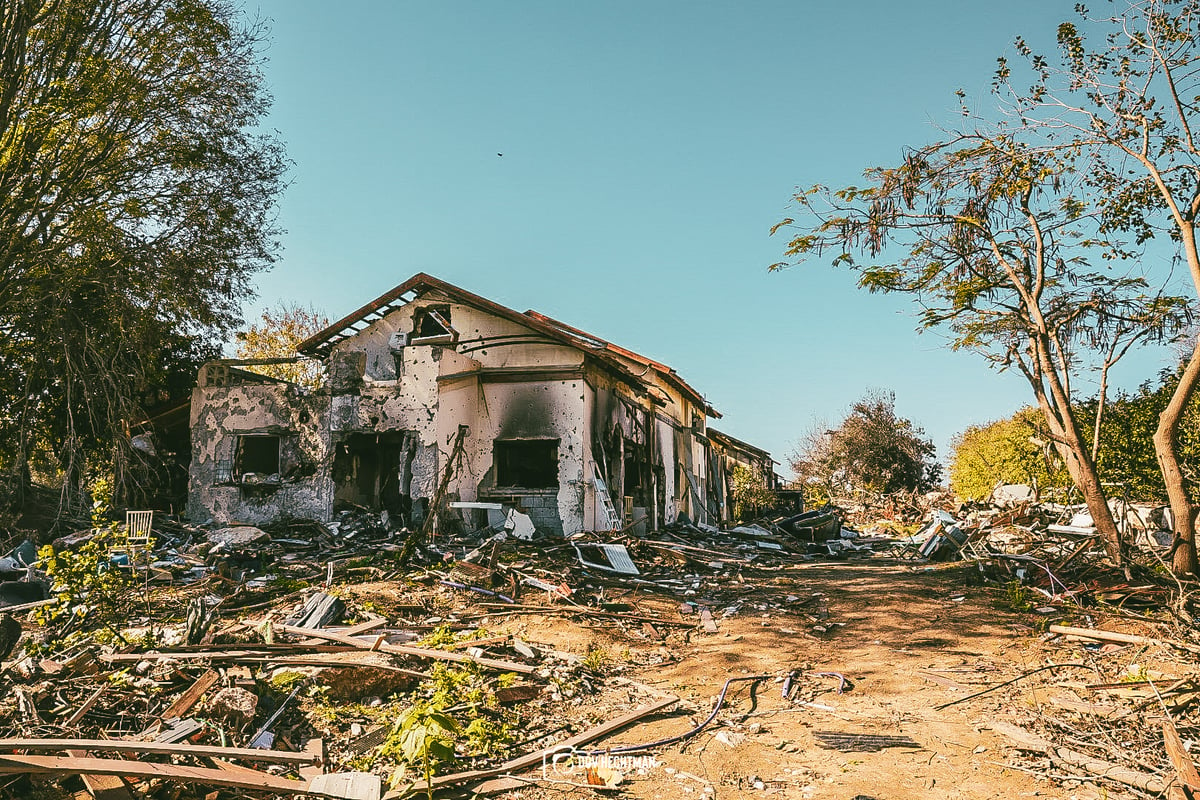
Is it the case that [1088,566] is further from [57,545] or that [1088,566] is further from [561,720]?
[57,545]

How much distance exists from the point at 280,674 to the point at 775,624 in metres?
5.70

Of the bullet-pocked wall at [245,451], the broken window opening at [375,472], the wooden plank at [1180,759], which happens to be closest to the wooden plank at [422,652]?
the wooden plank at [1180,759]

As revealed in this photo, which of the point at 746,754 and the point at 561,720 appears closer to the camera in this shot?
the point at 746,754

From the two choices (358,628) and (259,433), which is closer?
(358,628)

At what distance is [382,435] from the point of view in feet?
54.8

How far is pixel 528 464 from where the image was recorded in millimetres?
17703

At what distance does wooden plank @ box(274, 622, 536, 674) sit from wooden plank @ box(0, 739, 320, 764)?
188 cm

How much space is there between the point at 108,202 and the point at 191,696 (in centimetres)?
1396

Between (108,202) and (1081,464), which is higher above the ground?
(108,202)

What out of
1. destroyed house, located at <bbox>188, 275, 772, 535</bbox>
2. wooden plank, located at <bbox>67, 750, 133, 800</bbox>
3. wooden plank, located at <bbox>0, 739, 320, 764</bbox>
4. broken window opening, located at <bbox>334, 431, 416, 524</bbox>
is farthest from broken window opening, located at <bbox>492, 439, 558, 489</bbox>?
wooden plank, located at <bbox>67, 750, 133, 800</bbox>

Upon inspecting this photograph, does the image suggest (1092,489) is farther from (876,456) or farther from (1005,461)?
(876,456)

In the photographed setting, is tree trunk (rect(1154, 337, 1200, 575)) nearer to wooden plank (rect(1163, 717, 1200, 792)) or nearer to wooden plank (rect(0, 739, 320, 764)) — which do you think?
wooden plank (rect(1163, 717, 1200, 792))

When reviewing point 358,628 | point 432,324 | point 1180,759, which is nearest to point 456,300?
point 432,324

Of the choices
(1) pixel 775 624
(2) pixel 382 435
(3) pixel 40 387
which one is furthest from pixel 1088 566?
(3) pixel 40 387
